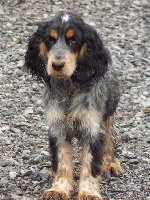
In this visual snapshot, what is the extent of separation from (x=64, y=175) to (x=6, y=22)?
8.48 metres

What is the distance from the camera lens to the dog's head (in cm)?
694

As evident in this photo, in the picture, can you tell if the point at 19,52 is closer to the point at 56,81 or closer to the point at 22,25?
the point at 22,25

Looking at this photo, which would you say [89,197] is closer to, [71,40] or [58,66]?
[58,66]

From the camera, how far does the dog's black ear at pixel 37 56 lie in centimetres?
739

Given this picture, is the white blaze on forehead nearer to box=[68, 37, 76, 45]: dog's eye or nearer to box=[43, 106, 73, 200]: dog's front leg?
box=[68, 37, 76, 45]: dog's eye

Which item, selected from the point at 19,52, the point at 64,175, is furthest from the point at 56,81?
the point at 19,52

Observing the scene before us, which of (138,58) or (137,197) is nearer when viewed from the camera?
(137,197)

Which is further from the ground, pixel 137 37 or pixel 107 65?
pixel 107 65

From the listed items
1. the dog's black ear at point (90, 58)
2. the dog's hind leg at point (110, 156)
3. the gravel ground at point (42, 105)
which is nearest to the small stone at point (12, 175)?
the gravel ground at point (42, 105)

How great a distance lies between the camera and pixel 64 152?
Answer: 24.7 ft

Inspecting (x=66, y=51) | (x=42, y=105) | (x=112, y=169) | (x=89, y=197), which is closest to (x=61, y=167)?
(x=89, y=197)

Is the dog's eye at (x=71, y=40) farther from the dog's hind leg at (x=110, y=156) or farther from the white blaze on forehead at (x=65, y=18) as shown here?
the dog's hind leg at (x=110, y=156)

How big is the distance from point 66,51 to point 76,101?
0.67m

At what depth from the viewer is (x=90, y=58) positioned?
23.9ft
